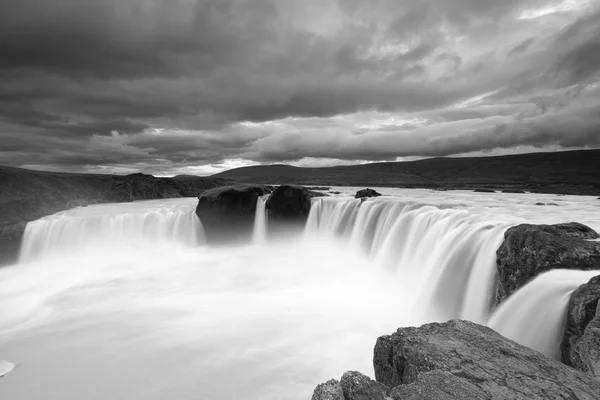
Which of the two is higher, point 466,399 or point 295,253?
point 466,399

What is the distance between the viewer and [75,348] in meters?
10.6

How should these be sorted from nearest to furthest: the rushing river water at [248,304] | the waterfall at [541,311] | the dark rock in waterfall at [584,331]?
the dark rock in waterfall at [584,331], the waterfall at [541,311], the rushing river water at [248,304]

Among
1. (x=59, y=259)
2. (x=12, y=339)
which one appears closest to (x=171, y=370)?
(x=12, y=339)

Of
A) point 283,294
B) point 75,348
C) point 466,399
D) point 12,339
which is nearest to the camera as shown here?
point 466,399

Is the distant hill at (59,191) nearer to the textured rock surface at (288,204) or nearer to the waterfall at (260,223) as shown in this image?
the waterfall at (260,223)

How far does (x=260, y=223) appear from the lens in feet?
90.4

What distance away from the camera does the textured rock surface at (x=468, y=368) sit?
357 cm

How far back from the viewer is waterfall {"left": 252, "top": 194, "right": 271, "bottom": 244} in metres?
27.3

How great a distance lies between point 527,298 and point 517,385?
4758mm

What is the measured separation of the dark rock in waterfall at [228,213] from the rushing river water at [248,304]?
260cm

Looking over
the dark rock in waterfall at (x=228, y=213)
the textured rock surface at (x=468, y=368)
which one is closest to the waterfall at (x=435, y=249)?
the textured rock surface at (x=468, y=368)

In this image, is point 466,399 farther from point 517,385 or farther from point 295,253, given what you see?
point 295,253

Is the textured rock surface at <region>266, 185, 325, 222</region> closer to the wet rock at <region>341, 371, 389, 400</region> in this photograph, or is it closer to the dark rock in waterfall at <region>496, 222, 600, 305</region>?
the dark rock in waterfall at <region>496, 222, 600, 305</region>

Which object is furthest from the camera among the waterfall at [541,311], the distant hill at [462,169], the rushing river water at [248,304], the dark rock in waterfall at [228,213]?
the distant hill at [462,169]
